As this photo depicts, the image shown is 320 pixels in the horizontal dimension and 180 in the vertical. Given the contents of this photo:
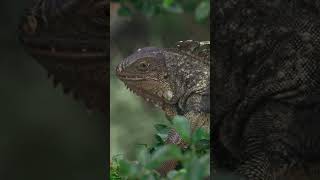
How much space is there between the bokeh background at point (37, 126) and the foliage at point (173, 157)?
0.33 ft

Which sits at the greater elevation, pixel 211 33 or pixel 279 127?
pixel 211 33

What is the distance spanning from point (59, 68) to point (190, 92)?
0.41m

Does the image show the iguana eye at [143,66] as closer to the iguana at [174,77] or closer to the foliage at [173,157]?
the iguana at [174,77]

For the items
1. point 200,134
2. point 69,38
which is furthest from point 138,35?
point 200,134

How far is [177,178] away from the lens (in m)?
1.52

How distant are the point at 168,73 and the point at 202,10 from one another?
0.79 ft

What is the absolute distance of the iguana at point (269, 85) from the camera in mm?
1836

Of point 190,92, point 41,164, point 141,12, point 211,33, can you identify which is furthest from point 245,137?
point 41,164

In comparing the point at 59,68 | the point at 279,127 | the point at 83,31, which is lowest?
the point at 279,127

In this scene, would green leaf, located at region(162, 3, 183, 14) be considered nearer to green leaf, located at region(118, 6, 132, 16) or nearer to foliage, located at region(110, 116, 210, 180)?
green leaf, located at region(118, 6, 132, 16)

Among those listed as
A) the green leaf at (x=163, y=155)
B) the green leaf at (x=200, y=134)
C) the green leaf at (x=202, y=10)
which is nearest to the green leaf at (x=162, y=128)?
the green leaf at (x=200, y=134)

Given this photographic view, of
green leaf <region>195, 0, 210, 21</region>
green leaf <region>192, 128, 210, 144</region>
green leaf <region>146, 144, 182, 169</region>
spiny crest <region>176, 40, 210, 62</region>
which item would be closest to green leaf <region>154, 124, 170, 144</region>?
green leaf <region>192, 128, 210, 144</region>

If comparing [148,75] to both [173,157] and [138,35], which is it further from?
[173,157]

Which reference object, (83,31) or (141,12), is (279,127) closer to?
(141,12)
